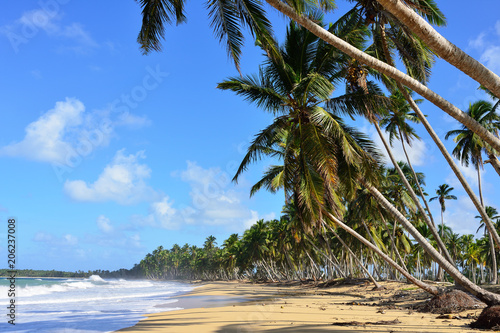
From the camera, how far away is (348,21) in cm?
1101

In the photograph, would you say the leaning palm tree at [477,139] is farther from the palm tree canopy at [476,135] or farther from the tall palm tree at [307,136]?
the tall palm tree at [307,136]

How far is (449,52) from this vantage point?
15.1ft

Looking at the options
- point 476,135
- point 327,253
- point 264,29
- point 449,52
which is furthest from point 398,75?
point 327,253

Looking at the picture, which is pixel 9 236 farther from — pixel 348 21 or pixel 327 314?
pixel 348 21

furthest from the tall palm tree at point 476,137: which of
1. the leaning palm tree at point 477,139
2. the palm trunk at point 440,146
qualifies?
the palm trunk at point 440,146

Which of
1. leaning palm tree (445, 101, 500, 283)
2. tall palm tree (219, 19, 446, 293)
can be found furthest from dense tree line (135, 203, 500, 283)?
leaning palm tree (445, 101, 500, 283)

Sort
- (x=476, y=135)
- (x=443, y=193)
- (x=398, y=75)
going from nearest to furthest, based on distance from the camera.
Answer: (x=398, y=75)
(x=476, y=135)
(x=443, y=193)

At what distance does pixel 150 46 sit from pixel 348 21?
6513 mm

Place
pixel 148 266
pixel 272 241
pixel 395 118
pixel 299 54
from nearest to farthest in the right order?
pixel 299 54, pixel 395 118, pixel 272 241, pixel 148 266

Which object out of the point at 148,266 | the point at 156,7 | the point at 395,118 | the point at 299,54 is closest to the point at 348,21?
the point at 299,54

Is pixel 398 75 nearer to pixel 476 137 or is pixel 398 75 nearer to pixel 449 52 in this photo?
pixel 449 52

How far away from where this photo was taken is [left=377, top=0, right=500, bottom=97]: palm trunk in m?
4.57

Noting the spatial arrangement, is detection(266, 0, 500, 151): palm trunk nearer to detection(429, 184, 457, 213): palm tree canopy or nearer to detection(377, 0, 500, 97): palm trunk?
detection(377, 0, 500, 97): palm trunk

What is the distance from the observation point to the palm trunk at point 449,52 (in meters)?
4.57
